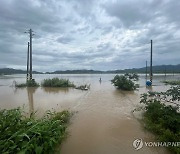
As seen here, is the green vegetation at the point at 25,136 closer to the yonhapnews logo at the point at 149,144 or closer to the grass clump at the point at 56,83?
the yonhapnews logo at the point at 149,144

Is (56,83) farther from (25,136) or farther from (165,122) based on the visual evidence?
(25,136)

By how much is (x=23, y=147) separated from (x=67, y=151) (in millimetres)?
1306

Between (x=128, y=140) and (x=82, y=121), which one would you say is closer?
(x=128, y=140)

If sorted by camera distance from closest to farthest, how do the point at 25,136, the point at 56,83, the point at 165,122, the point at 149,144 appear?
the point at 25,136
the point at 149,144
the point at 165,122
the point at 56,83

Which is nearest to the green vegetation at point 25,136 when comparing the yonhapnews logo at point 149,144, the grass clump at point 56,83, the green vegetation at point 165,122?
the yonhapnews logo at point 149,144

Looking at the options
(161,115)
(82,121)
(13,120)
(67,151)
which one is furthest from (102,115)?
(13,120)

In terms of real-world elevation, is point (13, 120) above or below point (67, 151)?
above

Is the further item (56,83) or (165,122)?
(56,83)

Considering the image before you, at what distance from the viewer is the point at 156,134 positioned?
5.58 meters

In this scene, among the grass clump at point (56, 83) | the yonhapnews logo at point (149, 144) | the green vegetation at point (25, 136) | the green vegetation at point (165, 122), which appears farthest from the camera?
the grass clump at point (56, 83)

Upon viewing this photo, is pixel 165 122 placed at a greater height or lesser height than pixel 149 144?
greater

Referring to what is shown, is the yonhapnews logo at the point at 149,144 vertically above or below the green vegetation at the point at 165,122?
below

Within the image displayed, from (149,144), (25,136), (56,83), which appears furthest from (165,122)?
(56,83)

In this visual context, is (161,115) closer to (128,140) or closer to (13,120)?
(128,140)
